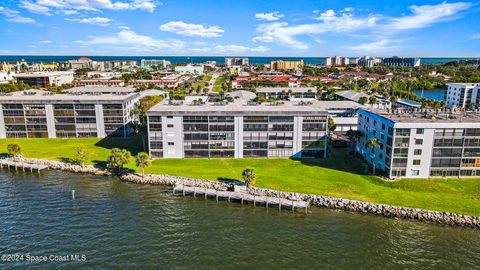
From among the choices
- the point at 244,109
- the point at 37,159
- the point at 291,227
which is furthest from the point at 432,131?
the point at 37,159

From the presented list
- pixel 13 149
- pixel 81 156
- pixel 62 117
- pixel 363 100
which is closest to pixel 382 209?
pixel 81 156

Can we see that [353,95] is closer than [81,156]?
No

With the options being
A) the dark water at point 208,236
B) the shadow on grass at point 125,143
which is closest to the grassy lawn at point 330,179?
the shadow on grass at point 125,143

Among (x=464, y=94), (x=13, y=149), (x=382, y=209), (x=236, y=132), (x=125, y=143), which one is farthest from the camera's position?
(x=464, y=94)

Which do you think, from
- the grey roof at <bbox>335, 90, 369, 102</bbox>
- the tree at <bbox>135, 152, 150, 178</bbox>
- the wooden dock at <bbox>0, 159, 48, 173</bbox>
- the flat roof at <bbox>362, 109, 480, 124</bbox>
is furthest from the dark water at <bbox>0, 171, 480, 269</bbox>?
the grey roof at <bbox>335, 90, 369, 102</bbox>

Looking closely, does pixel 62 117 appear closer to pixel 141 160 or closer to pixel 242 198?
pixel 141 160

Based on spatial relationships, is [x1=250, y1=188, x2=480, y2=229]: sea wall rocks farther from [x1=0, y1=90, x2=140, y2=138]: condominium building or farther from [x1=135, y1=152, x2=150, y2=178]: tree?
[x1=0, y1=90, x2=140, y2=138]: condominium building

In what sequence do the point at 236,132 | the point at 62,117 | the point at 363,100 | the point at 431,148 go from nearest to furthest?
1. the point at 431,148
2. the point at 236,132
3. the point at 62,117
4. the point at 363,100

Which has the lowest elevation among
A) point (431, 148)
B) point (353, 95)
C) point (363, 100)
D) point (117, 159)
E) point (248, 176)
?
point (248, 176)
